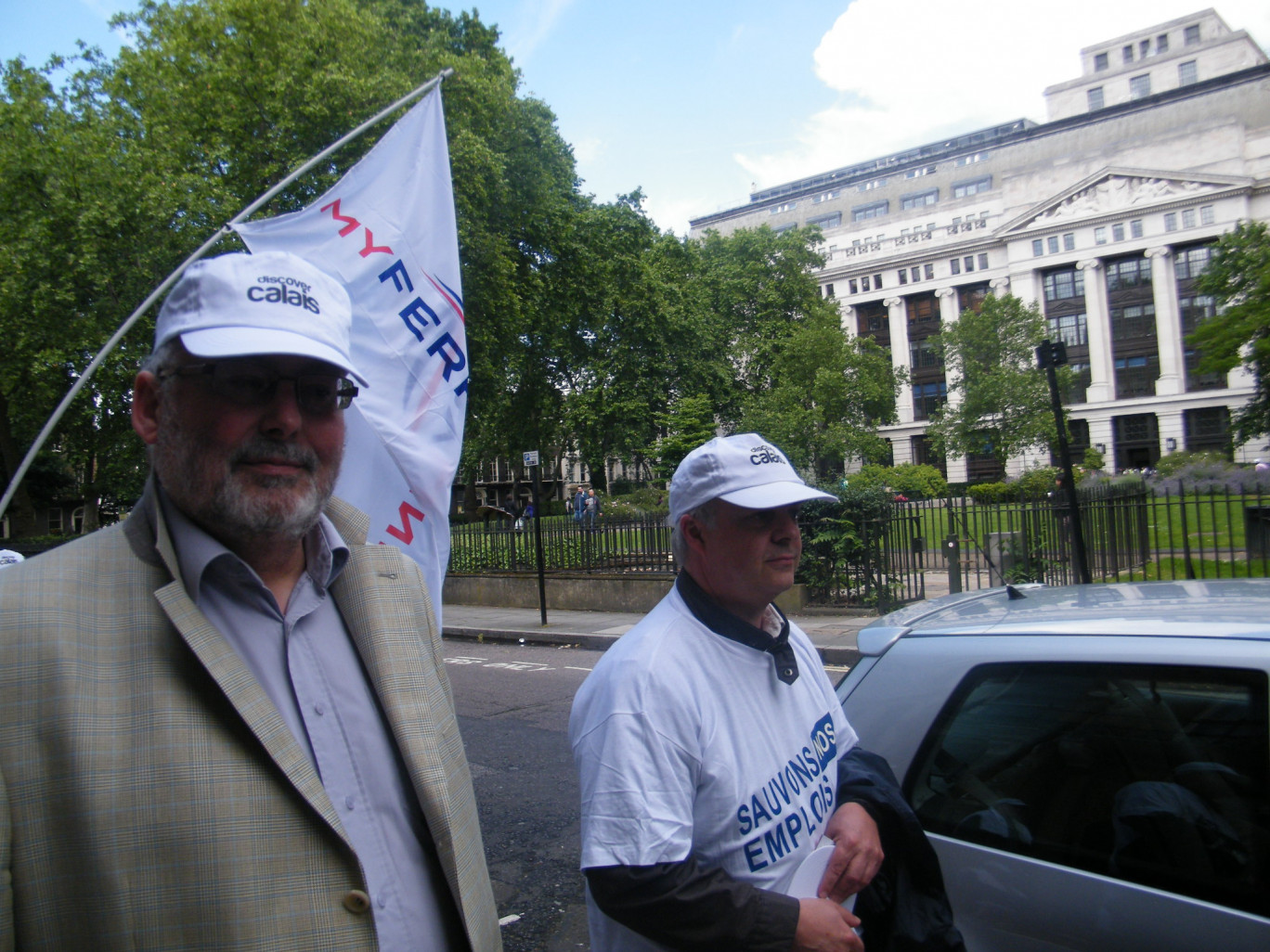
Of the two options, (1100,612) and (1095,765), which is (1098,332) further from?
(1095,765)

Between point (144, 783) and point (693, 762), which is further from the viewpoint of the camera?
point (693, 762)

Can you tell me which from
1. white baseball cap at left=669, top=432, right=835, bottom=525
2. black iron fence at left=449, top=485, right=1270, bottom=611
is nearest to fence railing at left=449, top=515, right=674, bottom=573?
black iron fence at left=449, top=485, right=1270, bottom=611

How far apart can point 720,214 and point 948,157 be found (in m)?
24.2

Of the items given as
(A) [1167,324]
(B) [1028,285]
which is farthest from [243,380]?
(B) [1028,285]

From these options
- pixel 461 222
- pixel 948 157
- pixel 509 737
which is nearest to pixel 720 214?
pixel 948 157

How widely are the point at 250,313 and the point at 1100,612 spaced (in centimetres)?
247

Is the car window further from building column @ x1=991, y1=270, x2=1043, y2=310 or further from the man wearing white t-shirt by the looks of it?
building column @ x1=991, y1=270, x2=1043, y2=310

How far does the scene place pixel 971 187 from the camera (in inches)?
3243

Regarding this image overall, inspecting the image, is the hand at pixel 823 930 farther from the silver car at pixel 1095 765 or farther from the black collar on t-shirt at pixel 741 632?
the silver car at pixel 1095 765

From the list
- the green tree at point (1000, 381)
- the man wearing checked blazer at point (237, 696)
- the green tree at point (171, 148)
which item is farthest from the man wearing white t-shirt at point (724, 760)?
the green tree at point (1000, 381)

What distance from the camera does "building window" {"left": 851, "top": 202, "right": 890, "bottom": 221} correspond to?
284ft

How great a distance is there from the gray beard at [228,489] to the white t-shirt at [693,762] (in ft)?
2.47

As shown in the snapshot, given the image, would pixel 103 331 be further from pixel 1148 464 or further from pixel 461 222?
pixel 1148 464

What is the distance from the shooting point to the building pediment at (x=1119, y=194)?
6012 cm
